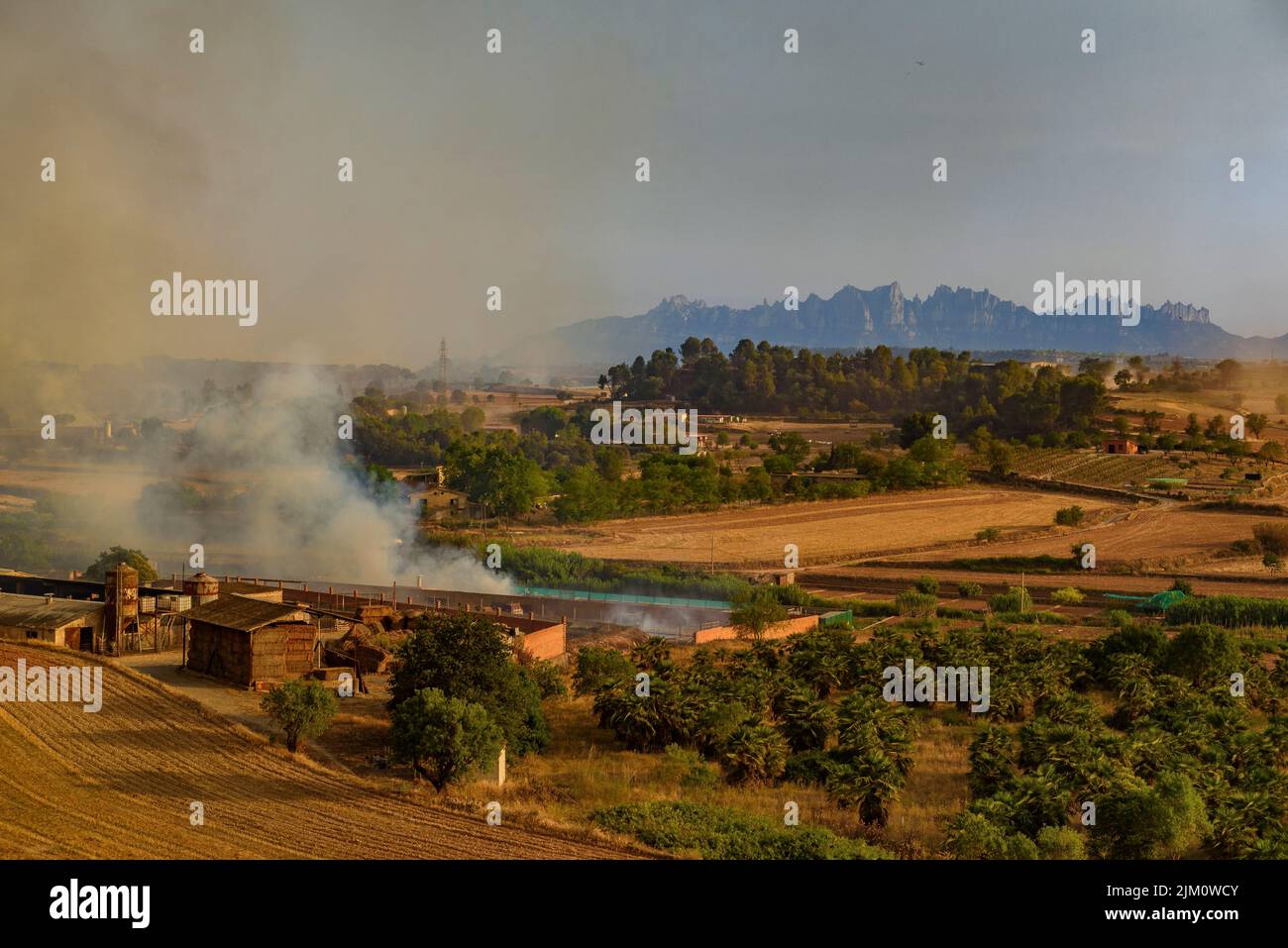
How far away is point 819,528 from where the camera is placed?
1475 inches

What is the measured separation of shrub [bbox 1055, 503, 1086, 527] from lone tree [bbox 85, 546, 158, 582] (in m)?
27.0

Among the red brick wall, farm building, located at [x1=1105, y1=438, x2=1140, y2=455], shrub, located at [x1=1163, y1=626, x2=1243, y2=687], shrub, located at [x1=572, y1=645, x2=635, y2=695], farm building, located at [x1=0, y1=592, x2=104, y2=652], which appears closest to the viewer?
shrub, located at [x1=572, y1=645, x2=635, y2=695]

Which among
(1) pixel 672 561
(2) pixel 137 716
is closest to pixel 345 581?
(1) pixel 672 561

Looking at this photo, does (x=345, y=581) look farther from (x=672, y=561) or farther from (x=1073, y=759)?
(x=1073, y=759)

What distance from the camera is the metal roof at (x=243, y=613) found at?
14953 millimetres

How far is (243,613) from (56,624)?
338 centimetres

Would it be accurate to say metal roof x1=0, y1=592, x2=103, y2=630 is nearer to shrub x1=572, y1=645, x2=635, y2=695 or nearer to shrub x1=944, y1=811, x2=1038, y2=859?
shrub x1=572, y1=645, x2=635, y2=695

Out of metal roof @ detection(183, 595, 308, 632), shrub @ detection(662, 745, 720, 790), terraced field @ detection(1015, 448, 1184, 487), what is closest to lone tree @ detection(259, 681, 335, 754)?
metal roof @ detection(183, 595, 308, 632)

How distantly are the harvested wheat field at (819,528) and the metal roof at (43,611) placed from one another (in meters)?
16.0

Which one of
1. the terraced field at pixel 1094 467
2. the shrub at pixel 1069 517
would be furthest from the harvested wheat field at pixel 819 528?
the terraced field at pixel 1094 467

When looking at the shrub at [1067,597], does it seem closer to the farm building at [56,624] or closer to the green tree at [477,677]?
the green tree at [477,677]

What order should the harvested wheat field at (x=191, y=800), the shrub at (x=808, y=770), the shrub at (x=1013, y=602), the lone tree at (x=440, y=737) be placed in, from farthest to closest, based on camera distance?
the shrub at (x=1013, y=602), the shrub at (x=808, y=770), the lone tree at (x=440, y=737), the harvested wheat field at (x=191, y=800)

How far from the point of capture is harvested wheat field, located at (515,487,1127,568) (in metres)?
32.6

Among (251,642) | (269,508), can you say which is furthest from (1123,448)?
(251,642)
